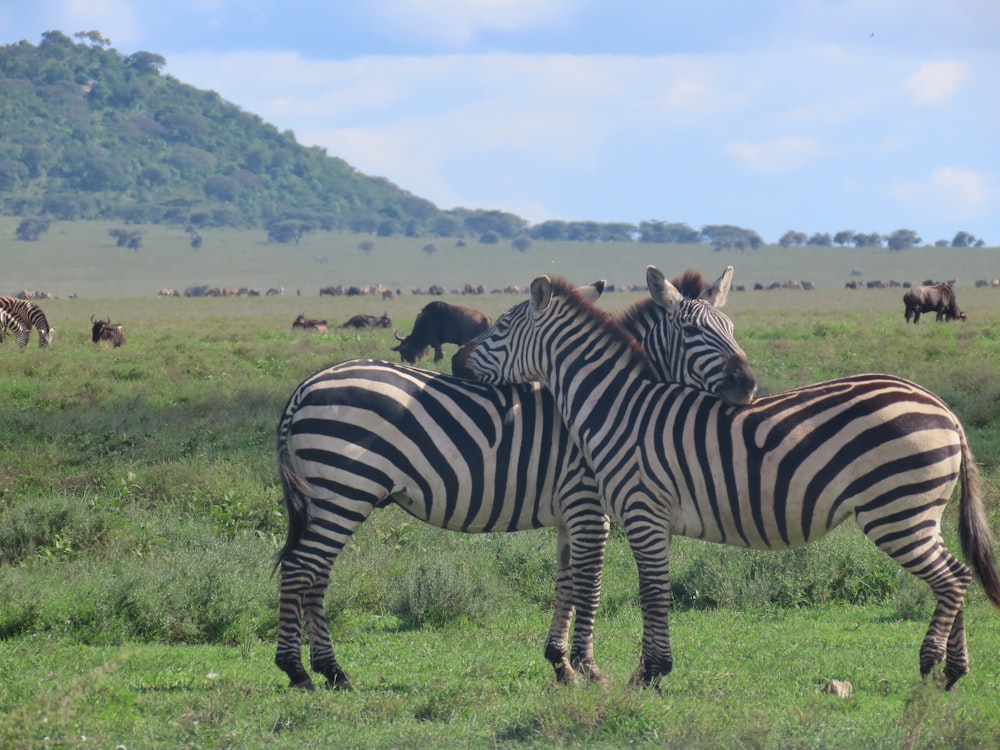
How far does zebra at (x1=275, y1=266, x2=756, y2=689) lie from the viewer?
6352 millimetres

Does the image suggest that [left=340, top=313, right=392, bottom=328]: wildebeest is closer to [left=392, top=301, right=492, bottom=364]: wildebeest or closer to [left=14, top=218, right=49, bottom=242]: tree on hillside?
[left=392, top=301, right=492, bottom=364]: wildebeest

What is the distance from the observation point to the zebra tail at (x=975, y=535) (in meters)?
6.09

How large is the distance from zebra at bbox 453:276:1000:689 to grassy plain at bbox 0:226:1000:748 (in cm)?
59

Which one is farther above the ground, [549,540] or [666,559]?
[666,559]

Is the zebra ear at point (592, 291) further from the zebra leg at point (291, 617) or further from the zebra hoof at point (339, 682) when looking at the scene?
the zebra hoof at point (339, 682)

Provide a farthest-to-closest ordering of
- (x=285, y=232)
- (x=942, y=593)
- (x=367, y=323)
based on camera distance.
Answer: (x=285, y=232), (x=367, y=323), (x=942, y=593)

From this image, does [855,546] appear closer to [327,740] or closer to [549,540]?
[549,540]

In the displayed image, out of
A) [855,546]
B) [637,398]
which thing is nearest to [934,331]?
[855,546]

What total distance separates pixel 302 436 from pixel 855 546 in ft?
15.0

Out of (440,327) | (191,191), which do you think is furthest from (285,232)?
(440,327)

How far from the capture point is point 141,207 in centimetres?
14762

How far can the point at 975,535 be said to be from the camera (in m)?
6.14

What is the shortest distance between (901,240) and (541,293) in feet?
413

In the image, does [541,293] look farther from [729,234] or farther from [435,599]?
[729,234]
